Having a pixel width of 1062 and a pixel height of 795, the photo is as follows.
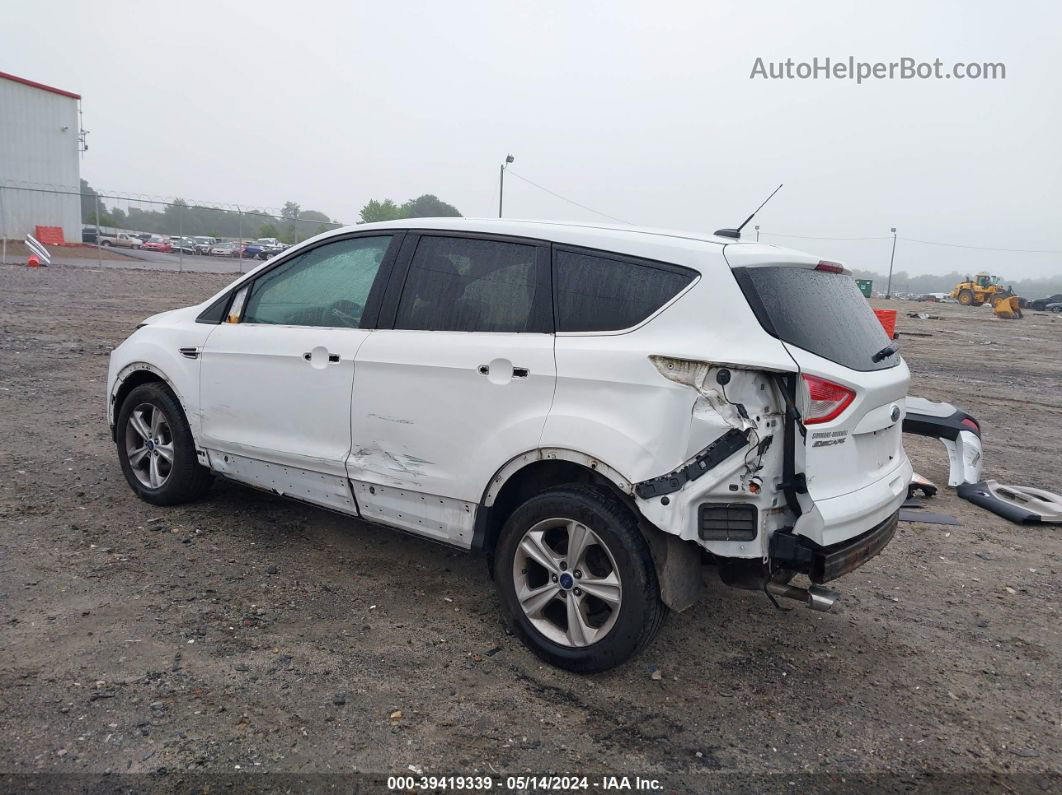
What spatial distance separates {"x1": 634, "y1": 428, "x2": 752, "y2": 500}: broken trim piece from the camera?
3023 mm

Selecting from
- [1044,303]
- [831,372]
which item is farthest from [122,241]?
[1044,303]

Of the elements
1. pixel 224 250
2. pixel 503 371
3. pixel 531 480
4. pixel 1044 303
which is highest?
pixel 224 250

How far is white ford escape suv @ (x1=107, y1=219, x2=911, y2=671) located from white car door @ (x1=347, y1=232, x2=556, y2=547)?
0.03 ft

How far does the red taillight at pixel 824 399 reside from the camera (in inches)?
121

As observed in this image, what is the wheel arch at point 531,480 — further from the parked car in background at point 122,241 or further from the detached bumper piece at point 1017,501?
the parked car in background at point 122,241

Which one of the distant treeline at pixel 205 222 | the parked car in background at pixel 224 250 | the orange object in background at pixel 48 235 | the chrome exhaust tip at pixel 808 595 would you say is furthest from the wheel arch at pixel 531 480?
the parked car in background at pixel 224 250

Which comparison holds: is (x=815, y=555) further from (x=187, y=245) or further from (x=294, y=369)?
(x=187, y=245)

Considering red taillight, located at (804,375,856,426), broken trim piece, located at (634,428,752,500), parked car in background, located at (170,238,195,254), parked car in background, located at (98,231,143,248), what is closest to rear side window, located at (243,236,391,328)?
broken trim piece, located at (634,428,752,500)

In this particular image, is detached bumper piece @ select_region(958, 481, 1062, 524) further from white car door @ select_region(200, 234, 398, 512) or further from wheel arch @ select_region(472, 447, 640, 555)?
white car door @ select_region(200, 234, 398, 512)

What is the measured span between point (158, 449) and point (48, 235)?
33563 mm

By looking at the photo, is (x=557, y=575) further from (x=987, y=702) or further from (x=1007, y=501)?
(x=1007, y=501)

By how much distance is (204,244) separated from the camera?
3634cm

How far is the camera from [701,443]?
3045 mm

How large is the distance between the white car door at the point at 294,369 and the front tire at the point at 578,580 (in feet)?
3.56
